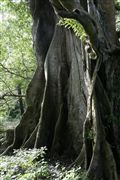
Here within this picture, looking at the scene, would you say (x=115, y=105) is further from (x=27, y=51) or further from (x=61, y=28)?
(x=27, y=51)

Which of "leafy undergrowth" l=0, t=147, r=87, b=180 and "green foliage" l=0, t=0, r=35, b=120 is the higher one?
"green foliage" l=0, t=0, r=35, b=120

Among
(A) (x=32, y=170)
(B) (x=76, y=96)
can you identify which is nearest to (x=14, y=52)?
(B) (x=76, y=96)

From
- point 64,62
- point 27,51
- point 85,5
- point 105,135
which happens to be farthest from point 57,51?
point 27,51

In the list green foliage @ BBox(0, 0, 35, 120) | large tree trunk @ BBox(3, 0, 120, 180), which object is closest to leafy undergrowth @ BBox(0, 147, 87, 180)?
→ large tree trunk @ BBox(3, 0, 120, 180)

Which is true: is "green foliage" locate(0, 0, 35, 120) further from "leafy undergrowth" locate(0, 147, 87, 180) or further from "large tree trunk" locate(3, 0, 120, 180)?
"leafy undergrowth" locate(0, 147, 87, 180)

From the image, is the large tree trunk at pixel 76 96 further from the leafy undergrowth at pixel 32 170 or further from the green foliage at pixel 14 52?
the green foliage at pixel 14 52

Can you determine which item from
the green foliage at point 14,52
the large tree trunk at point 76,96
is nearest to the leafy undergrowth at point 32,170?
the large tree trunk at point 76,96

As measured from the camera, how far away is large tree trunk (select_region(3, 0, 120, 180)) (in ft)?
20.2

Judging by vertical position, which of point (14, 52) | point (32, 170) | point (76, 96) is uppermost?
point (14, 52)

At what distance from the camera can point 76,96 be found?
7.64 metres

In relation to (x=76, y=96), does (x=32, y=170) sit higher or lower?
lower

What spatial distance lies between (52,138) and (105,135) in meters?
2.06

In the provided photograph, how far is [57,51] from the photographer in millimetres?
8672

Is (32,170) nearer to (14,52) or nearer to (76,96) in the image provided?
(76,96)
